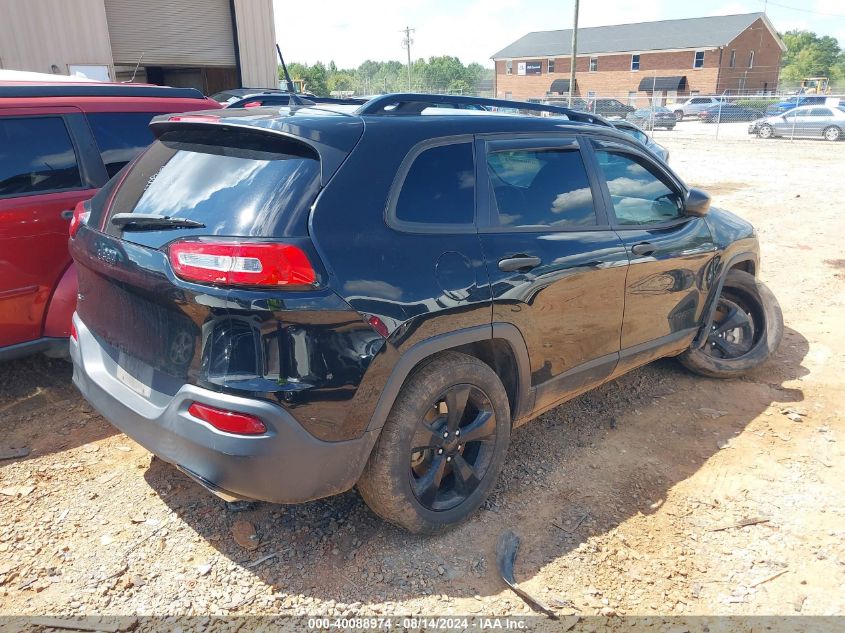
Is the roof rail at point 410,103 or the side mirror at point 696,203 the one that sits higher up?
the roof rail at point 410,103

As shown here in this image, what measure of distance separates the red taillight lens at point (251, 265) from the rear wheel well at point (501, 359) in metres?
0.95

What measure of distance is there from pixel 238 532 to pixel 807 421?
3.54 metres

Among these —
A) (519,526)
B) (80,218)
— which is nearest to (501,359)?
(519,526)

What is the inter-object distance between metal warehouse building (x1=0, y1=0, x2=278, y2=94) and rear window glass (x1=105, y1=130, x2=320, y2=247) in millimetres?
11550

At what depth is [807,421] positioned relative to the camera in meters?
4.13

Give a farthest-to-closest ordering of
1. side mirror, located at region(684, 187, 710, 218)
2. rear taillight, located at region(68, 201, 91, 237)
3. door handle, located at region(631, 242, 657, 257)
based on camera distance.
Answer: side mirror, located at region(684, 187, 710, 218)
door handle, located at region(631, 242, 657, 257)
rear taillight, located at region(68, 201, 91, 237)

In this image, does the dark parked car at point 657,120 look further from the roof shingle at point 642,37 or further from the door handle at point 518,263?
the door handle at point 518,263

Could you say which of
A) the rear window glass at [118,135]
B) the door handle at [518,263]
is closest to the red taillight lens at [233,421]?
the door handle at [518,263]

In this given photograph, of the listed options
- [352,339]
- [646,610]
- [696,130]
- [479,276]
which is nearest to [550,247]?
[479,276]

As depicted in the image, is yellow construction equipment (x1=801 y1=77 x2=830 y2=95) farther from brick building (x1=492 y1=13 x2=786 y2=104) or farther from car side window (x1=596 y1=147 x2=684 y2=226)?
car side window (x1=596 y1=147 x2=684 y2=226)

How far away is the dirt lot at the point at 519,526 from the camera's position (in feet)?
8.56

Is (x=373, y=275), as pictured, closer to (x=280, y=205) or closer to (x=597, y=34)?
(x=280, y=205)

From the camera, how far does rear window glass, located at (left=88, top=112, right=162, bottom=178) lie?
14.0 feet

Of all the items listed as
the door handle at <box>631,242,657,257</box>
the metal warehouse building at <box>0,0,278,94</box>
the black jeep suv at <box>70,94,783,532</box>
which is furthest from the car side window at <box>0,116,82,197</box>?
the metal warehouse building at <box>0,0,278,94</box>
